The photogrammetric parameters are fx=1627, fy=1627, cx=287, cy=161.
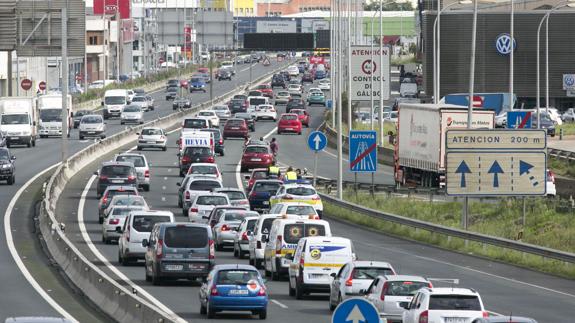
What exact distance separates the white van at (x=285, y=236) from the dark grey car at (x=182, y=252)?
1.74 metres

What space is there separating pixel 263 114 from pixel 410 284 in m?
95.3

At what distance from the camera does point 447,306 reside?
963 inches

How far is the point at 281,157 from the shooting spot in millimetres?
89875

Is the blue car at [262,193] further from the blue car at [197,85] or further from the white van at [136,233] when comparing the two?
the blue car at [197,85]

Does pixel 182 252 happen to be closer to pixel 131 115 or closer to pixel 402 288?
pixel 402 288

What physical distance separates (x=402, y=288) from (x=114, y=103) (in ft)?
337

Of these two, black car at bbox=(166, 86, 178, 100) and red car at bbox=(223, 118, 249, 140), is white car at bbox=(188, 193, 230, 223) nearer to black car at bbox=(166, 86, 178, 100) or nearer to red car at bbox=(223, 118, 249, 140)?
red car at bbox=(223, 118, 249, 140)

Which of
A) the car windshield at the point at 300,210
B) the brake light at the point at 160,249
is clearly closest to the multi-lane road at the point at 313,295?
the brake light at the point at 160,249

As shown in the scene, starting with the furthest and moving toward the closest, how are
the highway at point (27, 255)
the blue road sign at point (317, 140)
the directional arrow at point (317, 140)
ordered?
the directional arrow at point (317, 140)
the blue road sign at point (317, 140)
the highway at point (27, 255)

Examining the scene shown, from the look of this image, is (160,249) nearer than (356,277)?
No

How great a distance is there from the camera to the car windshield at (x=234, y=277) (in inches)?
1180

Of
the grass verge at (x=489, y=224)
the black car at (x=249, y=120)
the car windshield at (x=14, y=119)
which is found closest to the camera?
the grass verge at (x=489, y=224)

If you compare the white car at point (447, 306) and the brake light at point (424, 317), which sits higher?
the white car at point (447, 306)

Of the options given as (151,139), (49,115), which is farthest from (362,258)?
(49,115)
